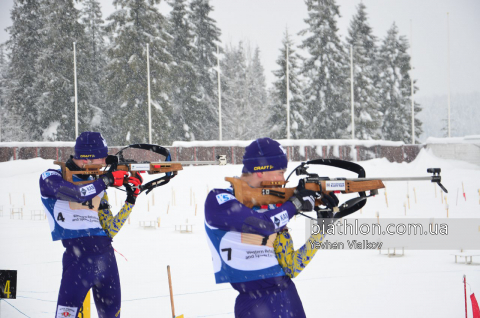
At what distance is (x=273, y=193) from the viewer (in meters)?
3.24

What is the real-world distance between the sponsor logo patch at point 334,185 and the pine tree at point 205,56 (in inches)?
1589

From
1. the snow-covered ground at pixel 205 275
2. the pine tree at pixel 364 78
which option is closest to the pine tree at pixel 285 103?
the pine tree at pixel 364 78

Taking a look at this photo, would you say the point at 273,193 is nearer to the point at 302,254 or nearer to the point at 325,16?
the point at 302,254

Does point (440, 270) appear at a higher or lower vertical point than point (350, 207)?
lower

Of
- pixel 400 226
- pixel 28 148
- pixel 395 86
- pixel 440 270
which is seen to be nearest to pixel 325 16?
pixel 395 86

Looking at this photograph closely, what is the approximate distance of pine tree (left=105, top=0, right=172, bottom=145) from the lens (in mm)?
38500

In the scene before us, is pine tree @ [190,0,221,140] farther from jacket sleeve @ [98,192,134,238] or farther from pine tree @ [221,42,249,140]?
jacket sleeve @ [98,192,134,238]

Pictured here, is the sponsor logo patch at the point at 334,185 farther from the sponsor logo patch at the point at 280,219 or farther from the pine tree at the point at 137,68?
the pine tree at the point at 137,68

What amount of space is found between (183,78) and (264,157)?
39.7 meters

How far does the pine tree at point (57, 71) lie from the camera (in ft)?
129

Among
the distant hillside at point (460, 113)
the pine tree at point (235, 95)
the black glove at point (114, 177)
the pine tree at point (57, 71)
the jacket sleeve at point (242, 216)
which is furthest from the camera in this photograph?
the distant hillside at point (460, 113)

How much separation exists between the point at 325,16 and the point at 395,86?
11.9 metres

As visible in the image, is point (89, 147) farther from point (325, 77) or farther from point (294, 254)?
point (325, 77)

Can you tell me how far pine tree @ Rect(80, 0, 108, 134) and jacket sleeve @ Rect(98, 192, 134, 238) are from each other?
36.9m
